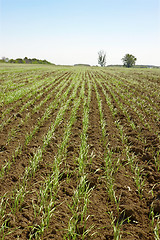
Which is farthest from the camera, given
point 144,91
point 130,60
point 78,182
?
point 130,60

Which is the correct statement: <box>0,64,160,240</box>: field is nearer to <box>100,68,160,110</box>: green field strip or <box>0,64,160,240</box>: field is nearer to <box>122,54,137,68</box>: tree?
<box>100,68,160,110</box>: green field strip

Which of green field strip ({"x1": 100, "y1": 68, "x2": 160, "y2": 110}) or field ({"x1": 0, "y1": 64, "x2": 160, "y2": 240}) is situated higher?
green field strip ({"x1": 100, "y1": 68, "x2": 160, "y2": 110})

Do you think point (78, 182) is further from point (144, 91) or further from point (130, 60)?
point (130, 60)

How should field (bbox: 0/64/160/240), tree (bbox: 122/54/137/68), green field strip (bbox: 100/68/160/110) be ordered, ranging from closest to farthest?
field (bbox: 0/64/160/240)
green field strip (bbox: 100/68/160/110)
tree (bbox: 122/54/137/68)

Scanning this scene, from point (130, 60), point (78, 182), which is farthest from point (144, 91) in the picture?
point (130, 60)

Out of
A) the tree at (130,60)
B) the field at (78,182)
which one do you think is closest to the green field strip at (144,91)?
the field at (78,182)

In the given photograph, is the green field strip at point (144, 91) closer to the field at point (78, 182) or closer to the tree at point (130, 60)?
the field at point (78, 182)

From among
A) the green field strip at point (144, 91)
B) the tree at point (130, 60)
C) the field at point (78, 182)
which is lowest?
the field at point (78, 182)

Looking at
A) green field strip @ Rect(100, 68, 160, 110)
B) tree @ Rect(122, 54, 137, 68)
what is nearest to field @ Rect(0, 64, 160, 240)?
green field strip @ Rect(100, 68, 160, 110)

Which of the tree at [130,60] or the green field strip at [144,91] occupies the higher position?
the tree at [130,60]

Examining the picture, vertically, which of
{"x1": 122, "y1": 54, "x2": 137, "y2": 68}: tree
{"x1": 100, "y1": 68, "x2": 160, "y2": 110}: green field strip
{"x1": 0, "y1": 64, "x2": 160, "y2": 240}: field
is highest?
{"x1": 122, "y1": 54, "x2": 137, "y2": 68}: tree

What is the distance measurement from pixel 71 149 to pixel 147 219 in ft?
8.09

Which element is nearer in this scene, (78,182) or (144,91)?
(78,182)

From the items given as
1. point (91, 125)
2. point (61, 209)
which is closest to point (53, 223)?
point (61, 209)
